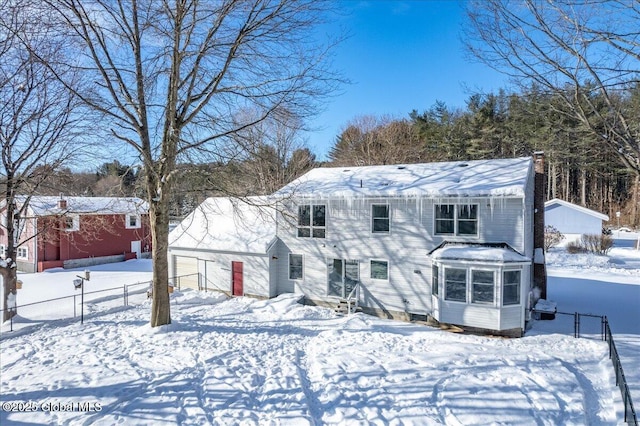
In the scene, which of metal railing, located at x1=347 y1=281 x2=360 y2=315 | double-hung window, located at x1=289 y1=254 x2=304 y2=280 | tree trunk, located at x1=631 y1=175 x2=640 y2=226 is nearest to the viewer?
metal railing, located at x1=347 y1=281 x2=360 y2=315

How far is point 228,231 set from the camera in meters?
17.8

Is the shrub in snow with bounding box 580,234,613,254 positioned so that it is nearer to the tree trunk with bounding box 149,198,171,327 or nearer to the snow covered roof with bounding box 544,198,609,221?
the snow covered roof with bounding box 544,198,609,221

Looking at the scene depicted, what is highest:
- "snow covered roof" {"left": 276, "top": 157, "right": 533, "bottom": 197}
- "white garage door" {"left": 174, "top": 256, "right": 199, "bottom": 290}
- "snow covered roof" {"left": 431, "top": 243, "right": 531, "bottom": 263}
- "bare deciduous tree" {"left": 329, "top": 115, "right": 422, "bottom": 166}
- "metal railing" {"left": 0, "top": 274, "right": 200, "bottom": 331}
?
"bare deciduous tree" {"left": 329, "top": 115, "right": 422, "bottom": 166}

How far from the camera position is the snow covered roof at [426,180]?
12523 millimetres

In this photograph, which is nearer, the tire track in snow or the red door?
the tire track in snow

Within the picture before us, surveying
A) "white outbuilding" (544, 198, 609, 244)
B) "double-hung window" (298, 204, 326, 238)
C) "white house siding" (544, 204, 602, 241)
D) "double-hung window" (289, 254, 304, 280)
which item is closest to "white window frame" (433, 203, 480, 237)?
"double-hung window" (298, 204, 326, 238)

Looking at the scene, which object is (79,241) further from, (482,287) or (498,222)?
(498,222)

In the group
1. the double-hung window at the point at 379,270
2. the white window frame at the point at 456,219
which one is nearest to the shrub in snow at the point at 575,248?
the white window frame at the point at 456,219

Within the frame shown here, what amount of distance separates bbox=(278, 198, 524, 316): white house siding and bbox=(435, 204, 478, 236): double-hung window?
0.19 m

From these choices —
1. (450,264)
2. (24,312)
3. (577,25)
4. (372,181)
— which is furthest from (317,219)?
(24,312)

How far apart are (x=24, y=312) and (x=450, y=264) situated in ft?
53.8

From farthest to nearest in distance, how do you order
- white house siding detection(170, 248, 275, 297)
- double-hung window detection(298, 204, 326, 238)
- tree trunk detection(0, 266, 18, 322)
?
1. white house siding detection(170, 248, 275, 297)
2. double-hung window detection(298, 204, 326, 238)
3. tree trunk detection(0, 266, 18, 322)

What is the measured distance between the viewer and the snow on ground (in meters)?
6.40

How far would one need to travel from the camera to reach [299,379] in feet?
25.2
